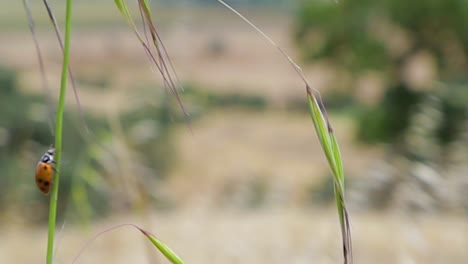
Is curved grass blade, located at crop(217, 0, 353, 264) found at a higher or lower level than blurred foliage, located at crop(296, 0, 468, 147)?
higher

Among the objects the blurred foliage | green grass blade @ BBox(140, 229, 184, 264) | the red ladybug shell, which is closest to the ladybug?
the red ladybug shell

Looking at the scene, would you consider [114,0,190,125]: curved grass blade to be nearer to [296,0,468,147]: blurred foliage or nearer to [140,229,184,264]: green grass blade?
[140,229,184,264]: green grass blade

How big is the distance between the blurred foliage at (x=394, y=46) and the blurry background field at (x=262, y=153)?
3 centimetres

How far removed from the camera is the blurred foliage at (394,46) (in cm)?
1219

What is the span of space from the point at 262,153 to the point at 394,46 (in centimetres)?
864

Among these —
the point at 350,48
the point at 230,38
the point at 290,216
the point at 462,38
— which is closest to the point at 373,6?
the point at 350,48

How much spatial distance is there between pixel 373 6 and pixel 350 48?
0.82m

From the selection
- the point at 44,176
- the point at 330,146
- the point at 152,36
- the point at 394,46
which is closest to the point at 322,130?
the point at 330,146

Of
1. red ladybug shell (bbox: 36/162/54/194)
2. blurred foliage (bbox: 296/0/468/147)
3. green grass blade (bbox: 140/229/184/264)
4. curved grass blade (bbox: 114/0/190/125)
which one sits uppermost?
curved grass blade (bbox: 114/0/190/125)

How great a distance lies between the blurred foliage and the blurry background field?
29 millimetres

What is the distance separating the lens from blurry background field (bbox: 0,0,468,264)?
94.0 inches

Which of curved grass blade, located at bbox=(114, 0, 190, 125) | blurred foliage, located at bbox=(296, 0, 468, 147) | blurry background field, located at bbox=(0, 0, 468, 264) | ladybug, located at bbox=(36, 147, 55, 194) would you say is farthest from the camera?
blurred foliage, located at bbox=(296, 0, 468, 147)

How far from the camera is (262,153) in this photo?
21.5 m

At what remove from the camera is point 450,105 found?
11.1 meters
